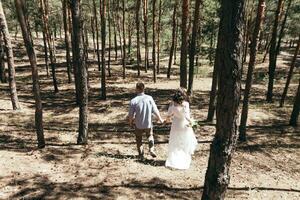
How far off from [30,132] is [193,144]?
26.6 feet

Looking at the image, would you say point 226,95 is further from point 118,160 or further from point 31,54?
point 31,54

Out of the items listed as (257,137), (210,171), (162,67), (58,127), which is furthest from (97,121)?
(162,67)

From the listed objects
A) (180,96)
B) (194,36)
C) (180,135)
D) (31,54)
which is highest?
(194,36)

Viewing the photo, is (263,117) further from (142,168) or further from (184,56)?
(142,168)

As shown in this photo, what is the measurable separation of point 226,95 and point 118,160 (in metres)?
6.64

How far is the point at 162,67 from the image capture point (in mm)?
46406

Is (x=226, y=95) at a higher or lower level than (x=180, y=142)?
higher

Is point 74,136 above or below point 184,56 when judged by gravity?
below

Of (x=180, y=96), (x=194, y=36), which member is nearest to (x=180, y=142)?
(x=180, y=96)

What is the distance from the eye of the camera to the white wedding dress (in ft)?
32.7

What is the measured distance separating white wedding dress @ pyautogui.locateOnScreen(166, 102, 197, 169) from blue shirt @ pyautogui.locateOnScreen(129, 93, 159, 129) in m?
0.77

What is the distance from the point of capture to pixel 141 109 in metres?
10.1

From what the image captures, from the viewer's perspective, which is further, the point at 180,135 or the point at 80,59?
the point at 80,59

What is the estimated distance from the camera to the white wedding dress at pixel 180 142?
9.96 meters
